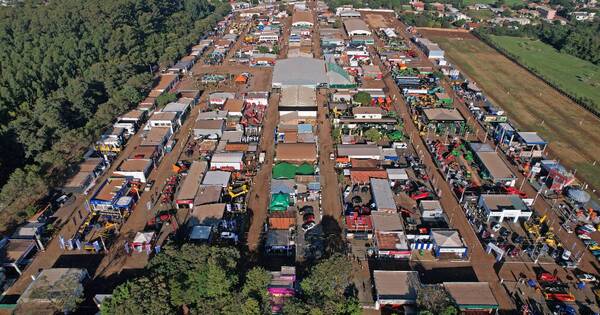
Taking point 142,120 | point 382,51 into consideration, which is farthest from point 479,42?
point 142,120

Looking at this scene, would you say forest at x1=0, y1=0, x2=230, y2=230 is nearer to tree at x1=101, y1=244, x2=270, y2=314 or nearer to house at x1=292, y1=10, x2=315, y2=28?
tree at x1=101, y1=244, x2=270, y2=314

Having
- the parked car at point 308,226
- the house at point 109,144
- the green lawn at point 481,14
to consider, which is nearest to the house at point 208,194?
the parked car at point 308,226

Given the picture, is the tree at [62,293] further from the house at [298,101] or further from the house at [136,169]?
the house at [298,101]

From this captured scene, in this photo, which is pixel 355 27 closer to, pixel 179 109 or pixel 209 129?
pixel 179 109

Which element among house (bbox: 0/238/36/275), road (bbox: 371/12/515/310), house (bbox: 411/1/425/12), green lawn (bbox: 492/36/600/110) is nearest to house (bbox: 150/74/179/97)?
house (bbox: 0/238/36/275)

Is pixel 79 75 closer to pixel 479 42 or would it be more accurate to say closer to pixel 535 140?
pixel 535 140

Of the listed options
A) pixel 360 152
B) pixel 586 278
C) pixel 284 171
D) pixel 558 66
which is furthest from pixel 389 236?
pixel 558 66
